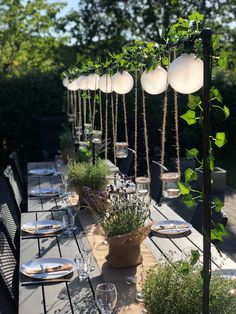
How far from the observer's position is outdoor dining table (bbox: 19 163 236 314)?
2254 millimetres

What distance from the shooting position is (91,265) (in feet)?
8.83

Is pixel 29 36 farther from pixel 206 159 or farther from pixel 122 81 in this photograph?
pixel 206 159

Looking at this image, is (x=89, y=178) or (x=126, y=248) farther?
(x=89, y=178)

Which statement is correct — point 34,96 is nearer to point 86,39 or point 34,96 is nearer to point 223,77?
point 223,77

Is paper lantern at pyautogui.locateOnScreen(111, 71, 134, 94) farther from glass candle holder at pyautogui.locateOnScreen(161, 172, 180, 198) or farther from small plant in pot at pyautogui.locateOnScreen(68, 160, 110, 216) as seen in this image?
glass candle holder at pyautogui.locateOnScreen(161, 172, 180, 198)

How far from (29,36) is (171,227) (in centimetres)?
1454

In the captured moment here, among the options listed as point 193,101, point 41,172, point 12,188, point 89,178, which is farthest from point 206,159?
point 41,172

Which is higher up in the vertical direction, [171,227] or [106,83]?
[106,83]

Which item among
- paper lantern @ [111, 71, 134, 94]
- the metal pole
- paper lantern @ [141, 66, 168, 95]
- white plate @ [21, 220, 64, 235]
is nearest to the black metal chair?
white plate @ [21, 220, 64, 235]

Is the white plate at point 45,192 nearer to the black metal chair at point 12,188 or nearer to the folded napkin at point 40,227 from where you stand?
the black metal chair at point 12,188

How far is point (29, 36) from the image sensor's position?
54.7 feet

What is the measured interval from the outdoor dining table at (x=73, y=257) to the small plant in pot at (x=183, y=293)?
25 cm

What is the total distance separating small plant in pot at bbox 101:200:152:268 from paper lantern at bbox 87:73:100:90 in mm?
1976

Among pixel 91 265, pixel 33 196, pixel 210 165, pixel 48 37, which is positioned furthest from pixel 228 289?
pixel 48 37
